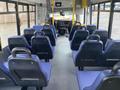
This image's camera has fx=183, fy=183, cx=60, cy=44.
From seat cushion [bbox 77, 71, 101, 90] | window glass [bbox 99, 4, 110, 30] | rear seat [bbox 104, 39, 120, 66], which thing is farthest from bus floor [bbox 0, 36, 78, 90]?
window glass [bbox 99, 4, 110, 30]

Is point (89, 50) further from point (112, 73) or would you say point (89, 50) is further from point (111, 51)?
point (112, 73)

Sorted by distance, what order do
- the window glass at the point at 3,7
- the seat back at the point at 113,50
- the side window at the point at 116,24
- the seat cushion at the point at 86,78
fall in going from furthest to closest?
Result: the side window at the point at 116,24 → the window glass at the point at 3,7 → the seat back at the point at 113,50 → the seat cushion at the point at 86,78

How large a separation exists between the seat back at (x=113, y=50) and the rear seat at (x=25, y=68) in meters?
1.27

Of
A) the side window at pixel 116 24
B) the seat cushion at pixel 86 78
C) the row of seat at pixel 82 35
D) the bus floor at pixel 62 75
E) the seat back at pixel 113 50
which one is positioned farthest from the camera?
the row of seat at pixel 82 35

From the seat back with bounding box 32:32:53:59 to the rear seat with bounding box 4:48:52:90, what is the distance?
127 centimetres

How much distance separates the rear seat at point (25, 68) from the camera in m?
2.05

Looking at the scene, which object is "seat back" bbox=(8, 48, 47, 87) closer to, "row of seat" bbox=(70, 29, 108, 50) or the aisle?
the aisle

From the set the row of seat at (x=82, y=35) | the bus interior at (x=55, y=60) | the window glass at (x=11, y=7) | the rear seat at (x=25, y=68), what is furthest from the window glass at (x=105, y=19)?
the rear seat at (x=25, y=68)

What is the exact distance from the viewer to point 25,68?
2.14 metres

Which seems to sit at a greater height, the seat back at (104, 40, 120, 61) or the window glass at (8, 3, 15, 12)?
the window glass at (8, 3, 15, 12)

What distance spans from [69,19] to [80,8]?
4.43 ft

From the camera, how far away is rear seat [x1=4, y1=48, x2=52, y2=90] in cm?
205

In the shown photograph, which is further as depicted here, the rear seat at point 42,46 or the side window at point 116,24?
the side window at point 116,24

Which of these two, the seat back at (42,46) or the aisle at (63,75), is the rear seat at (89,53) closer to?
the aisle at (63,75)
